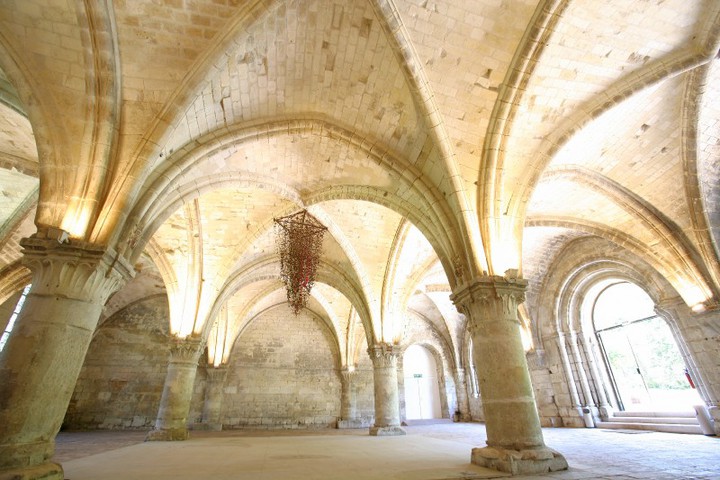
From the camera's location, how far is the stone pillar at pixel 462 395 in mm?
14211

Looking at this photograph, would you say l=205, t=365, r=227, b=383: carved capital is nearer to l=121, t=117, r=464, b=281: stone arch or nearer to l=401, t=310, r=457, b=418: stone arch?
l=401, t=310, r=457, b=418: stone arch

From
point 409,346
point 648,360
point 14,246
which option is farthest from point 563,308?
point 14,246

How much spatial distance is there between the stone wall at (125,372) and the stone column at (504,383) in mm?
12892

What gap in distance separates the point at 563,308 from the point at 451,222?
7.34m

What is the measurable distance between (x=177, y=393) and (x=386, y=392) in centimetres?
502

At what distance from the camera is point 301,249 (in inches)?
310

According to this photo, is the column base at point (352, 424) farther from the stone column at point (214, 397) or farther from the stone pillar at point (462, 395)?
the stone column at point (214, 397)

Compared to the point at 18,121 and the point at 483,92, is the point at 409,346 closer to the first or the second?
the point at 483,92

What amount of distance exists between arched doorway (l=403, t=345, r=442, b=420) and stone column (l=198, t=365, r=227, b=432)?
773cm

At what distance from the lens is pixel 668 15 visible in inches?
166

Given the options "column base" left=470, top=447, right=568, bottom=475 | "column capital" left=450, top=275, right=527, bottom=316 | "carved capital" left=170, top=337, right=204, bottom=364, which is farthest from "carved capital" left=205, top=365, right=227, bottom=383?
"column base" left=470, top=447, right=568, bottom=475

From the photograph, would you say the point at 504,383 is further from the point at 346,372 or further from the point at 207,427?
the point at 207,427

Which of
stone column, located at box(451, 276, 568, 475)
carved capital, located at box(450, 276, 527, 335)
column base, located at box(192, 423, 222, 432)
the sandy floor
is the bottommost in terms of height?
the sandy floor

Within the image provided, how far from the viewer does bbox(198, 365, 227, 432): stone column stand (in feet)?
42.2
